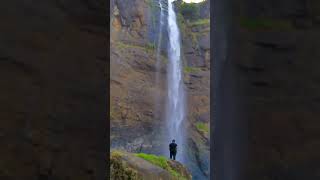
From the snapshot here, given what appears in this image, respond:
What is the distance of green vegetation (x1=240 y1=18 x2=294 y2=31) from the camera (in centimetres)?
162

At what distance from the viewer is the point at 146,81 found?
2359 centimetres

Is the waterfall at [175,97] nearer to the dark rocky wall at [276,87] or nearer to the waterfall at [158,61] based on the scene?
the waterfall at [158,61]

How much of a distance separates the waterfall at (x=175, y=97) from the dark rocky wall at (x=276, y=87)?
74.3 ft

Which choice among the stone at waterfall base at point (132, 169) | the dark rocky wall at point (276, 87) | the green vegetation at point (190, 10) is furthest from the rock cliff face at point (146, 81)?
the dark rocky wall at point (276, 87)

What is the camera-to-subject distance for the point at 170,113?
2481 cm

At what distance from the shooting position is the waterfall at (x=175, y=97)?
2434 cm

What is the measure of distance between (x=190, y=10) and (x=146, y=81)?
625 cm

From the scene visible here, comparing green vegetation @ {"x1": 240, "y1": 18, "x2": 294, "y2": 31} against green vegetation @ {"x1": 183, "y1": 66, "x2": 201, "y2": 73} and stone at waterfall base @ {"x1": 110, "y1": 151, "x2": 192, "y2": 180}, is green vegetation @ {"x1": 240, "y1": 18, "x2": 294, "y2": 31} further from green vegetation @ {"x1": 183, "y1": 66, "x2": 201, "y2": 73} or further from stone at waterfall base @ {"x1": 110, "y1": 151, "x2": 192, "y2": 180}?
green vegetation @ {"x1": 183, "y1": 66, "x2": 201, "y2": 73}

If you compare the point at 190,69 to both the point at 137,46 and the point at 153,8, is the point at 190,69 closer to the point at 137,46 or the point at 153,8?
the point at 137,46

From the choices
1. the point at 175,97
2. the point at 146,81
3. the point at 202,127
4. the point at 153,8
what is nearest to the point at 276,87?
the point at 146,81
